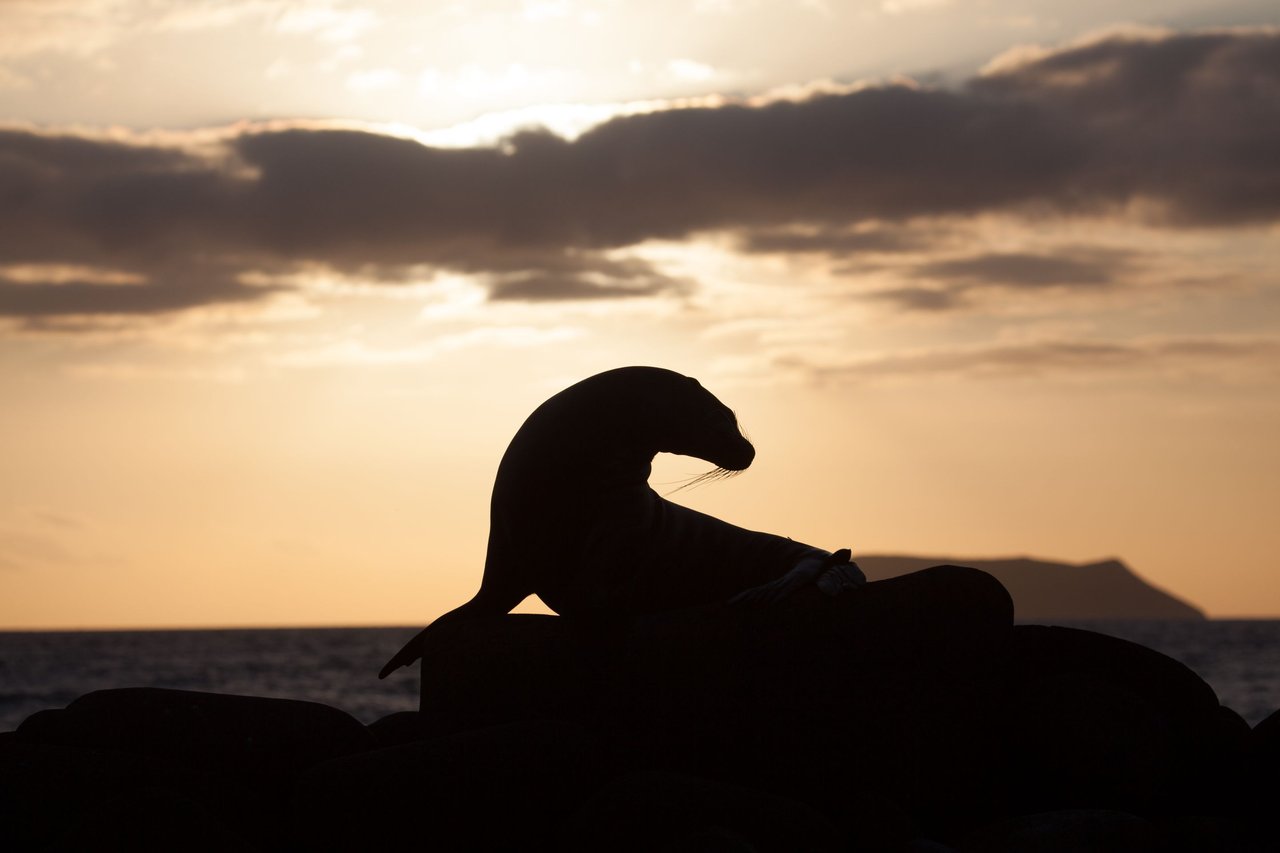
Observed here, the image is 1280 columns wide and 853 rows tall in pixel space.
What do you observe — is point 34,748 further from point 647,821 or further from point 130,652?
point 130,652

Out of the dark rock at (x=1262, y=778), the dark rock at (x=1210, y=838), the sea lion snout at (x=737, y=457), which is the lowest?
the dark rock at (x=1210, y=838)

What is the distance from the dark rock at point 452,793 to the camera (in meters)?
6.49

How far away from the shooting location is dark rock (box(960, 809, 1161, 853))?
245 inches

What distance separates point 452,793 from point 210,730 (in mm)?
1783

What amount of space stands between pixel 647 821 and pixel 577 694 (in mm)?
1413

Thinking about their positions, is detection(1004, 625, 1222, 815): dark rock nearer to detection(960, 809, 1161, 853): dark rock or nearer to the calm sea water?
detection(960, 809, 1161, 853): dark rock

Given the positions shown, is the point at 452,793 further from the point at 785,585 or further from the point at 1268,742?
the point at 1268,742

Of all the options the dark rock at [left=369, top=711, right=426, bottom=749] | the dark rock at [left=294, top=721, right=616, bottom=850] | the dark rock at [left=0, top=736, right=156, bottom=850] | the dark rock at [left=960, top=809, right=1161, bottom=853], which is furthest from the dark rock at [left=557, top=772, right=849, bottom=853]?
the dark rock at [left=0, top=736, right=156, bottom=850]

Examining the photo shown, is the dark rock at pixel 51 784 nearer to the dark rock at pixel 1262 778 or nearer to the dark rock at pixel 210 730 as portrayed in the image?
the dark rock at pixel 210 730

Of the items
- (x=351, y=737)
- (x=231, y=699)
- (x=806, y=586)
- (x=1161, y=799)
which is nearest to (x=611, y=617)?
(x=806, y=586)

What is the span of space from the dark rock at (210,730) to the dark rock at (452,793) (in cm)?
106

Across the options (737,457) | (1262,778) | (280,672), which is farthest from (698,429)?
(280,672)

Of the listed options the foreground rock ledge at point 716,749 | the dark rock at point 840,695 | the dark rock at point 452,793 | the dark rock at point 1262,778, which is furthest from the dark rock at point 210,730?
the dark rock at point 1262,778

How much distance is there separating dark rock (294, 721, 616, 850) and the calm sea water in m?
24.5
